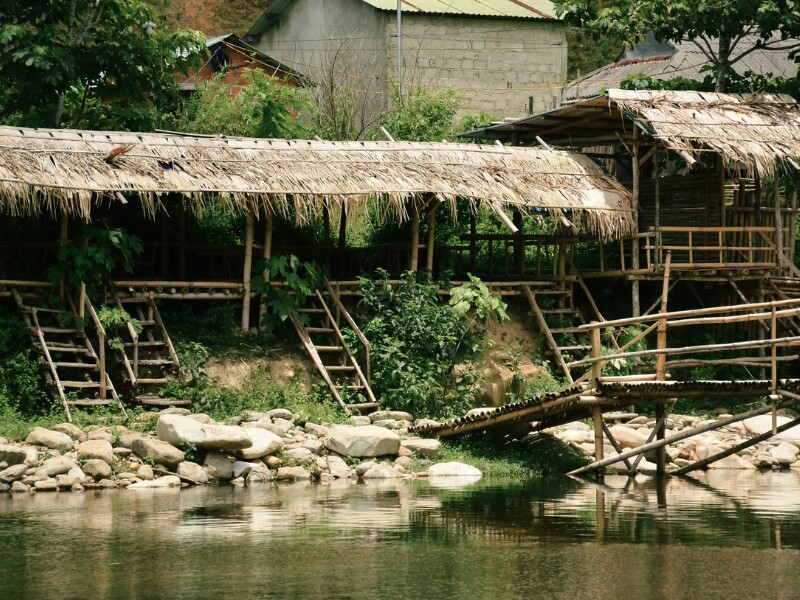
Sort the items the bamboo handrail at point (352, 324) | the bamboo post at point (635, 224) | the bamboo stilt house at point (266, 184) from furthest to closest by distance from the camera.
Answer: the bamboo post at point (635, 224), the bamboo handrail at point (352, 324), the bamboo stilt house at point (266, 184)

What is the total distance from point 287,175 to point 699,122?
6572 millimetres

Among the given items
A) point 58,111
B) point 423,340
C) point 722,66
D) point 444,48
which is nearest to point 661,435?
point 423,340

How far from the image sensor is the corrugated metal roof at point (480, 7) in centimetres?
3092

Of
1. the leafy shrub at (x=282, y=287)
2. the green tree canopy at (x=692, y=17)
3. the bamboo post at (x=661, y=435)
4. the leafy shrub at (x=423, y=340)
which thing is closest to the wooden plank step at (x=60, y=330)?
the leafy shrub at (x=282, y=287)

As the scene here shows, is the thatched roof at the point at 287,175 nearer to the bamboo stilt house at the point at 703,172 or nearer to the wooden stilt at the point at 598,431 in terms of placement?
the bamboo stilt house at the point at 703,172

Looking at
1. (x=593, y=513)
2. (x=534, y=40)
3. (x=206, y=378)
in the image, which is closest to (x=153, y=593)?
(x=593, y=513)

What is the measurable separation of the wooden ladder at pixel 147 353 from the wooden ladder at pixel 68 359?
1.15ft

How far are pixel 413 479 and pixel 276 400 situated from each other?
2740 millimetres

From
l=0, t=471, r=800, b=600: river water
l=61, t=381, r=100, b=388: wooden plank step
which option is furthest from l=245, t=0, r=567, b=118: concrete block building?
l=0, t=471, r=800, b=600: river water

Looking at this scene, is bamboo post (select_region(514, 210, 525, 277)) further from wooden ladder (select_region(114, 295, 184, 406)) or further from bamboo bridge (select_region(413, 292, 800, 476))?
wooden ladder (select_region(114, 295, 184, 406))

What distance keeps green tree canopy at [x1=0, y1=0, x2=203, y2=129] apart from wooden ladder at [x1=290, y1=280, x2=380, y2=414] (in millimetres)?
5689

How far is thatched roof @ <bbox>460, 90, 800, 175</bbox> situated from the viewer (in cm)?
2186

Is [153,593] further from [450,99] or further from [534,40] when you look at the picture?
[534,40]

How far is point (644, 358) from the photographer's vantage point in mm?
22453
